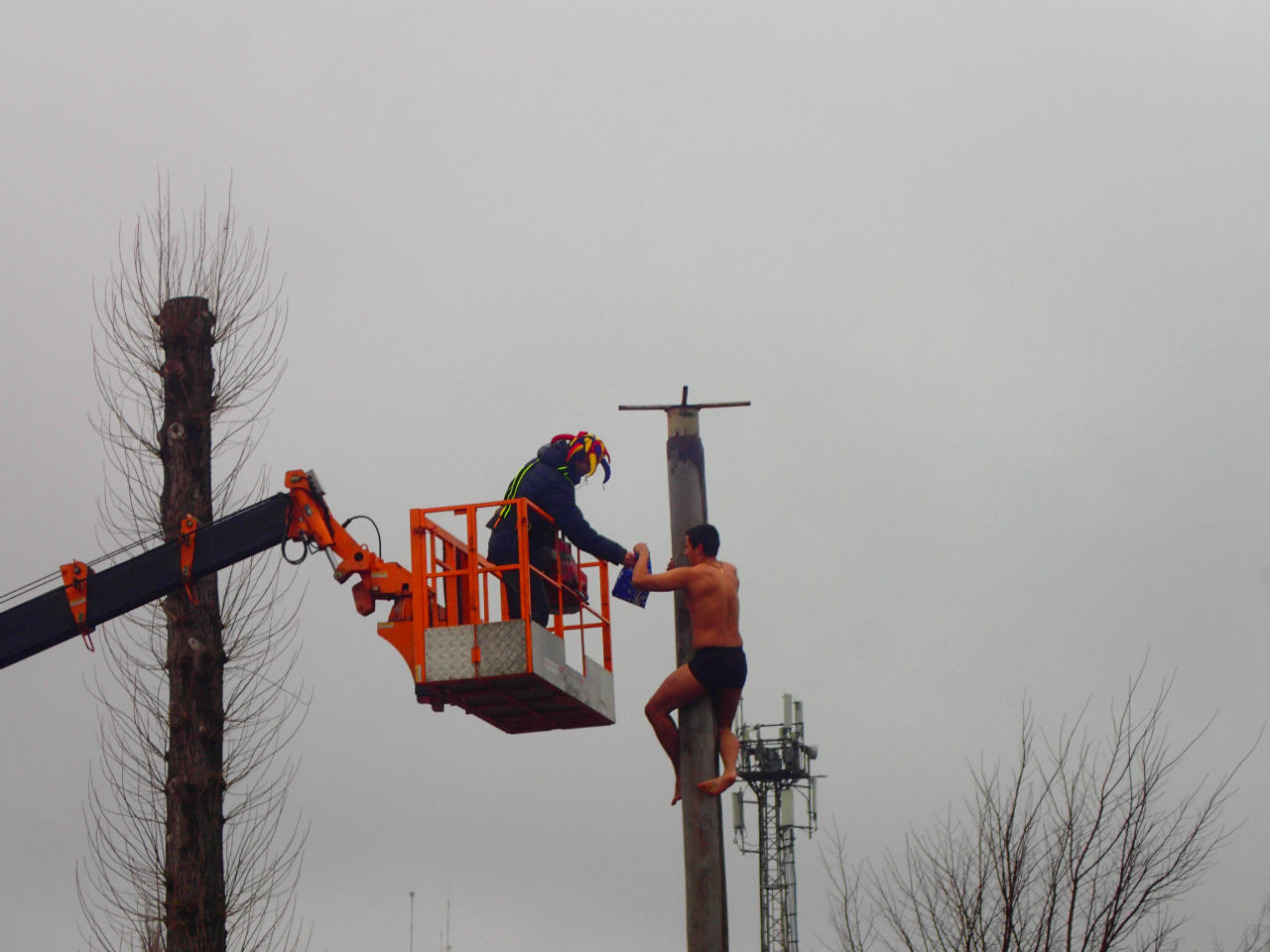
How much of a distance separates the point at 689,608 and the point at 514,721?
2295 millimetres

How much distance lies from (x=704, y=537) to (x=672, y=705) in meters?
1.10

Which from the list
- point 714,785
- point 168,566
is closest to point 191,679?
point 168,566

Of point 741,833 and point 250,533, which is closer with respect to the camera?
point 250,533

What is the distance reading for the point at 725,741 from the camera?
11.9 meters

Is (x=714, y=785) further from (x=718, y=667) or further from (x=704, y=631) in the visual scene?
(x=704, y=631)

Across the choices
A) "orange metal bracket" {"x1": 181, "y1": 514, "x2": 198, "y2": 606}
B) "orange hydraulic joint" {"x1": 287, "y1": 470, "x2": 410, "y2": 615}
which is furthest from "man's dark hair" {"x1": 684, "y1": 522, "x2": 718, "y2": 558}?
"orange metal bracket" {"x1": 181, "y1": 514, "x2": 198, "y2": 606}

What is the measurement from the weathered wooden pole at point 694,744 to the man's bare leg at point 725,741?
0.24 feet

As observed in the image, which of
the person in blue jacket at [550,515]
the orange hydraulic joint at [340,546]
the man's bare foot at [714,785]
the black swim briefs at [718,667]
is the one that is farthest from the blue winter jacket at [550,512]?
the man's bare foot at [714,785]

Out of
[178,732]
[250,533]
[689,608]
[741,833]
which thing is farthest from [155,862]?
[741,833]

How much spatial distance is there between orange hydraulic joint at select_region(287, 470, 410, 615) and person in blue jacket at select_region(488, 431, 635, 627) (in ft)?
2.53

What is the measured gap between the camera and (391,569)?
12906mm

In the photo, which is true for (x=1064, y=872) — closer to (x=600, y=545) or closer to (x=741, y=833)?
(x=600, y=545)

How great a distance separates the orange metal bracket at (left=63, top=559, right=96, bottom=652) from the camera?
14234 millimetres

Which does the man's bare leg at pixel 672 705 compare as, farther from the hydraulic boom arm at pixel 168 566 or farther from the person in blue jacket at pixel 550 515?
the hydraulic boom arm at pixel 168 566
